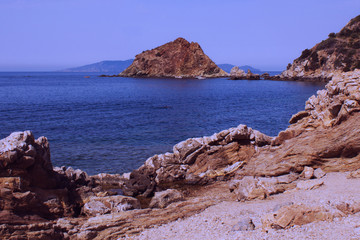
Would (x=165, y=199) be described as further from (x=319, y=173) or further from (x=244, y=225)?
(x=319, y=173)

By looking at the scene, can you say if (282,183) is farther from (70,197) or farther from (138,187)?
(70,197)

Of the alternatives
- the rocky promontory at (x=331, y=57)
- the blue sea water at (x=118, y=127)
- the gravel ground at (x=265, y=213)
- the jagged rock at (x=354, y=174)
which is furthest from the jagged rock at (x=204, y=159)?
the rocky promontory at (x=331, y=57)

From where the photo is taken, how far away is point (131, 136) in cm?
3306

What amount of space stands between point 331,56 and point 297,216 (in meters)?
→ 111

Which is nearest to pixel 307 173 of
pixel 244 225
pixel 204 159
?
pixel 244 225

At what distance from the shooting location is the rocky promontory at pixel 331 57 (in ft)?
336

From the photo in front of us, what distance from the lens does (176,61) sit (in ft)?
546

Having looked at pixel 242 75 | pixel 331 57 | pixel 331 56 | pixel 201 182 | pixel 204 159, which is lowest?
pixel 201 182

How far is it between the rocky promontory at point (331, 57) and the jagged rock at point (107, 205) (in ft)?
320

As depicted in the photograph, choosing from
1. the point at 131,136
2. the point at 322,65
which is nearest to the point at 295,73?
the point at 322,65

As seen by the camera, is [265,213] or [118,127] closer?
[265,213]

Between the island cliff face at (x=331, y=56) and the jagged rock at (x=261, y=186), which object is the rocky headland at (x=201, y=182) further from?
the island cliff face at (x=331, y=56)

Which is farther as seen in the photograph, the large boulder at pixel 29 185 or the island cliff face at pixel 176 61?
the island cliff face at pixel 176 61

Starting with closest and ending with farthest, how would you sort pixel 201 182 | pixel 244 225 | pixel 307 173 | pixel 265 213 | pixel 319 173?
pixel 244 225 < pixel 265 213 < pixel 319 173 < pixel 307 173 < pixel 201 182
